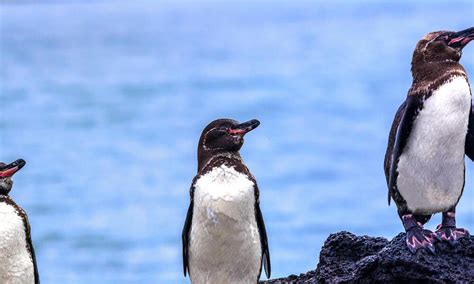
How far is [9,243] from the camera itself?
18.6 feet

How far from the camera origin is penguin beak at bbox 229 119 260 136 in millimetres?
5352

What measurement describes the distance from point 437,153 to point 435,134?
0.08 m

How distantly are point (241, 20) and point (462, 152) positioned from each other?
6224cm

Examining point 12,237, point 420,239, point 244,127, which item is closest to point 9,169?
point 12,237

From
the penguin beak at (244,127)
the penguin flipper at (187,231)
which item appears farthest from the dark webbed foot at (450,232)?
the penguin flipper at (187,231)

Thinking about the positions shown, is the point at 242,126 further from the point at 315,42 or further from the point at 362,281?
the point at 315,42

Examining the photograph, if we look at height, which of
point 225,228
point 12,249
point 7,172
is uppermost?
point 7,172

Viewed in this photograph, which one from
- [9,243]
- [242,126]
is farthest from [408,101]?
[9,243]

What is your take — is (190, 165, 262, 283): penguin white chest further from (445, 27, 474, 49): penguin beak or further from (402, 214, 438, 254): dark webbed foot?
(445, 27, 474, 49): penguin beak

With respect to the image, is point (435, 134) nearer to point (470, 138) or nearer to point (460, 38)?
point (470, 138)

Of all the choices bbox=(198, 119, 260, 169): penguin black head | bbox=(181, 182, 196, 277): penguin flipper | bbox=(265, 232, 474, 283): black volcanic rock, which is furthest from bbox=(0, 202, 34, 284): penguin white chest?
bbox=(265, 232, 474, 283): black volcanic rock

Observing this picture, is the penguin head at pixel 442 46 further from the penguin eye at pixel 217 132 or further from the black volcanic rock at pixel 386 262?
the penguin eye at pixel 217 132

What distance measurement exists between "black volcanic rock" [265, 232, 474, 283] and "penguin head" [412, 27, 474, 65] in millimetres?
785

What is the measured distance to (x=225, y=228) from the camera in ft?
18.0
